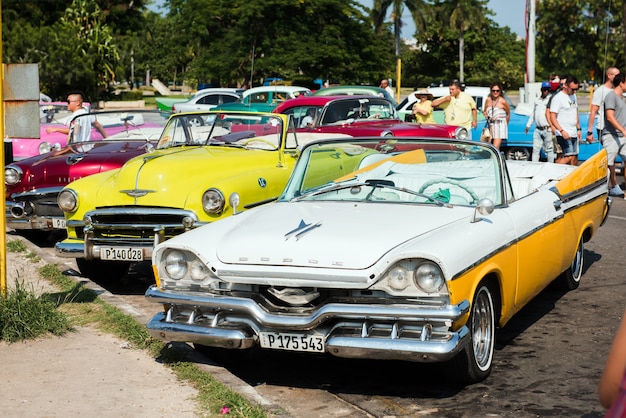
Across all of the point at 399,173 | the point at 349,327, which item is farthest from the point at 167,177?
the point at 349,327

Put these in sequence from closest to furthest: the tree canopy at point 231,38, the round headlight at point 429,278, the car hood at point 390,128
→ 1. the round headlight at point 429,278
2. the car hood at point 390,128
3. the tree canopy at point 231,38

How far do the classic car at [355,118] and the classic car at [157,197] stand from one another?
437cm

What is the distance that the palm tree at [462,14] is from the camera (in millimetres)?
84125

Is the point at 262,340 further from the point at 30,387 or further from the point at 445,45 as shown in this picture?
the point at 445,45

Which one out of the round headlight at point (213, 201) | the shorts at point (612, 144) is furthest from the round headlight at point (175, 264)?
the shorts at point (612, 144)

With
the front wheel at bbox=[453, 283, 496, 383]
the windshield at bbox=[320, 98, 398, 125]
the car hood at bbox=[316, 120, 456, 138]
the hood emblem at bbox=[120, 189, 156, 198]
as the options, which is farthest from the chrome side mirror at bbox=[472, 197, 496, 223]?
the windshield at bbox=[320, 98, 398, 125]

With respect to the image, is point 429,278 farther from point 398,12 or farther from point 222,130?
point 398,12

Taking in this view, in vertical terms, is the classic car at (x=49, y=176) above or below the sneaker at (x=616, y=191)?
above

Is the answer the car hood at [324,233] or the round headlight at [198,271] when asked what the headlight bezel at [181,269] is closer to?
the round headlight at [198,271]

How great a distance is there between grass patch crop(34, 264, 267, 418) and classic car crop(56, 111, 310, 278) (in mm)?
384

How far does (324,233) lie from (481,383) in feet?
4.25

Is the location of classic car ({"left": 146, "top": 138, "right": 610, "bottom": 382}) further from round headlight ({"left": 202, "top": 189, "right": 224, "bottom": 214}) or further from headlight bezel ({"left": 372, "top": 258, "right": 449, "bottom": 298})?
round headlight ({"left": 202, "top": 189, "right": 224, "bottom": 214})

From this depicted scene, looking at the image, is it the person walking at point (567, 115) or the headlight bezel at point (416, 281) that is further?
the person walking at point (567, 115)

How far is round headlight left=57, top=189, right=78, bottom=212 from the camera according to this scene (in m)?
9.40
